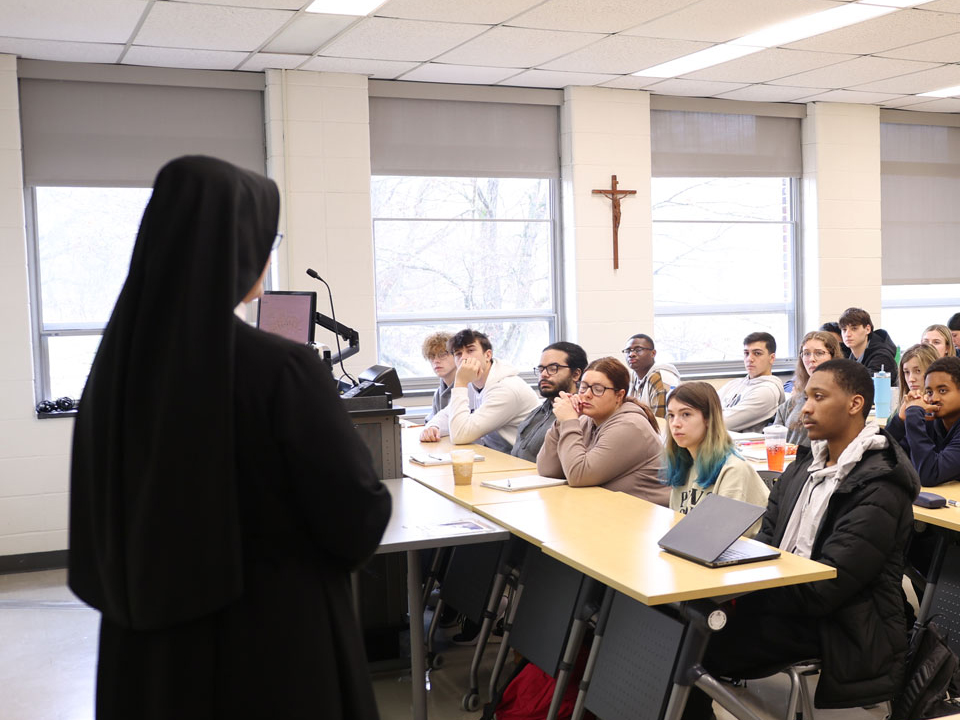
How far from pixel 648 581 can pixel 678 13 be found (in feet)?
11.6

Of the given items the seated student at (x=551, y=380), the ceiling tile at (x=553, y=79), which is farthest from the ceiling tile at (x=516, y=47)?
the seated student at (x=551, y=380)

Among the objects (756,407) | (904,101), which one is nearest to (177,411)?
(756,407)

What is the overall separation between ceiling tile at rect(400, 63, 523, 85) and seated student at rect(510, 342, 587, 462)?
2.41m

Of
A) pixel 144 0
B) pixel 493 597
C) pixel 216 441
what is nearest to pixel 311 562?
pixel 216 441

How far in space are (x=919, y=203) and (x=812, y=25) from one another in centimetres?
337

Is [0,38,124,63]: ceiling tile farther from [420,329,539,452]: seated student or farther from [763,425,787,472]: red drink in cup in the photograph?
[763,425,787,472]: red drink in cup

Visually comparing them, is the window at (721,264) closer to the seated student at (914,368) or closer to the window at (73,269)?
the seated student at (914,368)

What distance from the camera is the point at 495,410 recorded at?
4605mm

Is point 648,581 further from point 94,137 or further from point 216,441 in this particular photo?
point 94,137

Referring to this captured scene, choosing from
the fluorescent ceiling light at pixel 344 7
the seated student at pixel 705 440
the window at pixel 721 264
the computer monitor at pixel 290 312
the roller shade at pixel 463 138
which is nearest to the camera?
the seated student at pixel 705 440

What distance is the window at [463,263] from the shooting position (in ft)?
21.0

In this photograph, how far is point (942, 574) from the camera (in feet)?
10.5

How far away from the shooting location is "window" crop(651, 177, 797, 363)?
723 cm

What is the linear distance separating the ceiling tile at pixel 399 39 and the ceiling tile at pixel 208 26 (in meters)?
0.42
